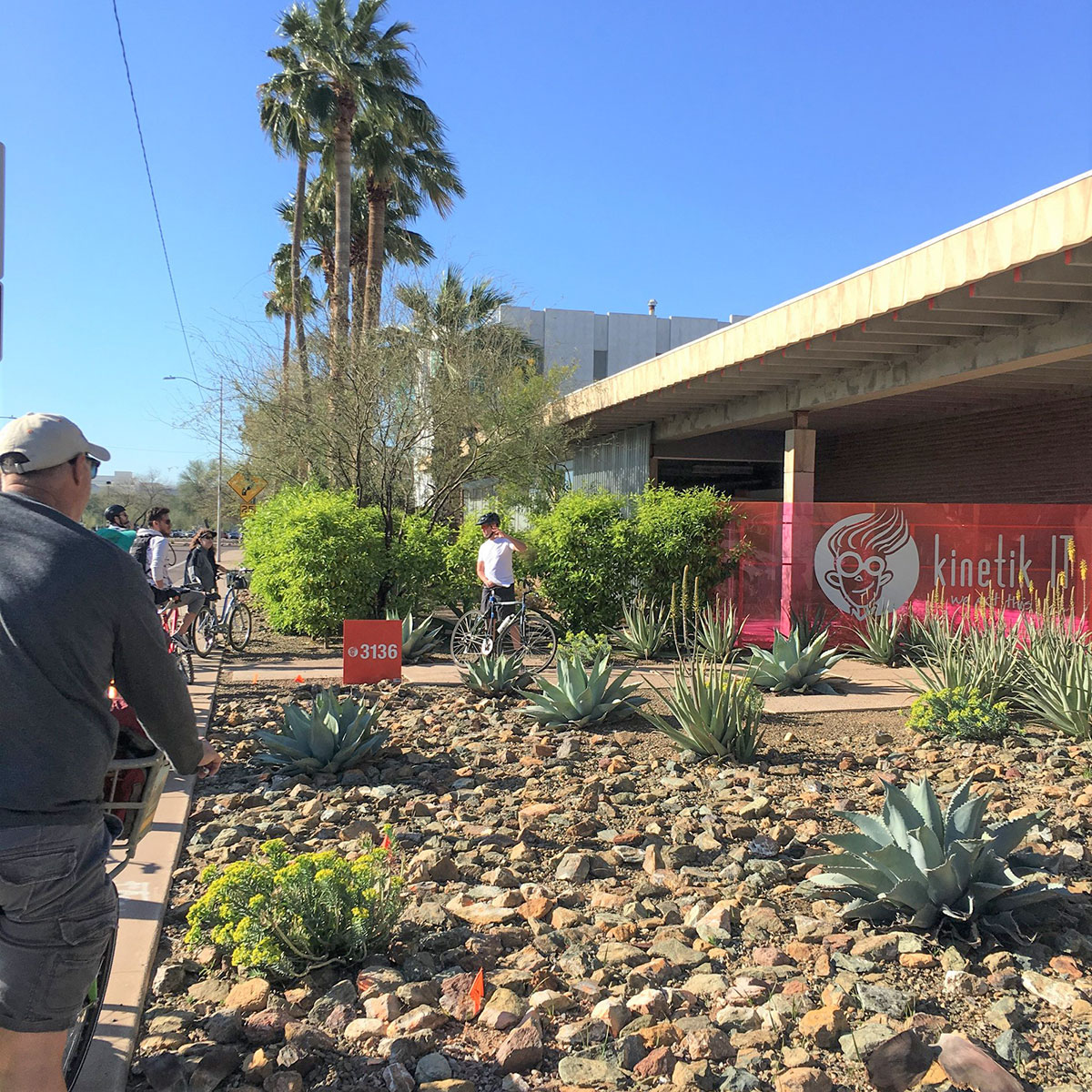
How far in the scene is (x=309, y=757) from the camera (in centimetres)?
643

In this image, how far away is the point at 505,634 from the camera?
10.7 m

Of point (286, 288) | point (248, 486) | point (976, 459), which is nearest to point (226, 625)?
point (248, 486)

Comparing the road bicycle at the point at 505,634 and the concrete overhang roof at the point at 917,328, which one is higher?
the concrete overhang roof at the point at 917,328

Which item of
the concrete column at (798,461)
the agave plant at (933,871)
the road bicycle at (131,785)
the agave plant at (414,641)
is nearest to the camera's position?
the road bicycle at (131,785)

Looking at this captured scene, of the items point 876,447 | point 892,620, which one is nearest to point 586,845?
point 892,620

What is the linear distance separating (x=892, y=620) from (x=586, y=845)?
314 inches

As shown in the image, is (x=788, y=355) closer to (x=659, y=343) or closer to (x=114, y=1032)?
(x=114, y=1032)

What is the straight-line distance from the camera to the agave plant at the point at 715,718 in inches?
262

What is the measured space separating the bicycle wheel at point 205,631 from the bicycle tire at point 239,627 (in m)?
0.40

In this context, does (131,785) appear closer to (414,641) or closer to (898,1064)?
(898,1064)

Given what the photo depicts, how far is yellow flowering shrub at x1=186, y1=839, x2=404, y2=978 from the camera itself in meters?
3.55

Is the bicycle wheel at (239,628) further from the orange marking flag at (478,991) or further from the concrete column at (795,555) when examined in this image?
the orange marking flag at (478,991)

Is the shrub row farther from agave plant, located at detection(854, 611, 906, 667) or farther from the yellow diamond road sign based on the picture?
the yellow diamond road sign

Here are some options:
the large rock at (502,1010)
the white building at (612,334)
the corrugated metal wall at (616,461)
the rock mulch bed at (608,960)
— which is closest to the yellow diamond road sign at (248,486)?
the corrugated metal wall at (616,461)
